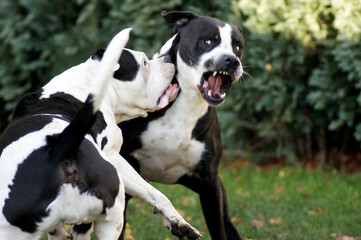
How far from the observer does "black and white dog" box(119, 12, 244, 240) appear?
4867 mm

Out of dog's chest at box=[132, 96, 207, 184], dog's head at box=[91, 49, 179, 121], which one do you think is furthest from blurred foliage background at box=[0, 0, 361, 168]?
dog's head at box=[91, 49, 179, 121]

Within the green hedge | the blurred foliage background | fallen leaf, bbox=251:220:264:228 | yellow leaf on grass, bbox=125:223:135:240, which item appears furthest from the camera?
the blurred foliage background

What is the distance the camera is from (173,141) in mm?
4996

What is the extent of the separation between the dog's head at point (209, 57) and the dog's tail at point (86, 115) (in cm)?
133

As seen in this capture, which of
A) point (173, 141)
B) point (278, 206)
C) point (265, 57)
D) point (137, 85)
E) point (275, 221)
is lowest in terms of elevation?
point (278, 206)

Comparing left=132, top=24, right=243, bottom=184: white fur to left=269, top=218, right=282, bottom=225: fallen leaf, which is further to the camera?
left=269, top=218, right=282, bottom=225: fallen leaf

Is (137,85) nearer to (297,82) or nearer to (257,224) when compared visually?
(257,224)

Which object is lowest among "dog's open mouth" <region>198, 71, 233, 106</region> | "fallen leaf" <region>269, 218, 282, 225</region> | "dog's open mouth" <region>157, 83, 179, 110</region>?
"fallen leaf" <region>269, 218, 282, 225</region>

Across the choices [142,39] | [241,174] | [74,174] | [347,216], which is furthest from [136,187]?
[142,39]

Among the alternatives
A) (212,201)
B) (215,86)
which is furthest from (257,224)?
(215,86)

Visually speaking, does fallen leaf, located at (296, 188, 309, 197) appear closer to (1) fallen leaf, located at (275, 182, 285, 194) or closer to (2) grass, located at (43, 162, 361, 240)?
(2) grass, located at (43, 162, 361, 240)

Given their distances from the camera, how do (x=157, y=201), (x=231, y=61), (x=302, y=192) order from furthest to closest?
(x=302, y=192), (x=231, y=61), (x=157, y=201)

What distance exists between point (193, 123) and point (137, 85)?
58cm

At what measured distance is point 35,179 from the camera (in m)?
3.51
